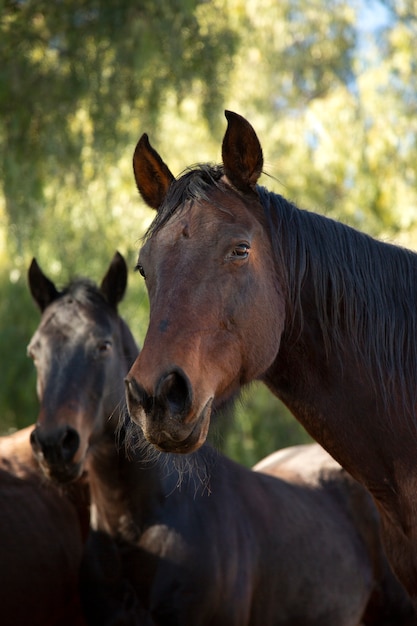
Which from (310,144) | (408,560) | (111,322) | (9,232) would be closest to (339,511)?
(111,322)

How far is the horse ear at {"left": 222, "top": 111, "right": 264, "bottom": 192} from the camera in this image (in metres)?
2.90

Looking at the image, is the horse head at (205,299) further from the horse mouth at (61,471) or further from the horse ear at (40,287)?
the horse ear at (40,287)

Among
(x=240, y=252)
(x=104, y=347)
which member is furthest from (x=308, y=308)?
(x=104, y=347)

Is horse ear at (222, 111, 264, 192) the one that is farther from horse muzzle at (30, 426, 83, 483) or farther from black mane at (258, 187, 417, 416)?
horse muzzle at (30, 426, 83, 483)

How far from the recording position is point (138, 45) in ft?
24.0

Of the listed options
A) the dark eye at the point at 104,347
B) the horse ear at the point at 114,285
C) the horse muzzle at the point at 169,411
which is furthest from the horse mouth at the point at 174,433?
the horse ear at the point at 114,285

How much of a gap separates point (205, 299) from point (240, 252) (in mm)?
216

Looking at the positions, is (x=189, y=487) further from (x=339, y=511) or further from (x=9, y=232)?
(x=9, y=232)

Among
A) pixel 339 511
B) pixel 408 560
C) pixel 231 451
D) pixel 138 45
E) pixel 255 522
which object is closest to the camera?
pixel 408 560

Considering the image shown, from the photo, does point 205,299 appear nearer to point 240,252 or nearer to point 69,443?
point 240,252

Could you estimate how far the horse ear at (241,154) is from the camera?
9.50ft

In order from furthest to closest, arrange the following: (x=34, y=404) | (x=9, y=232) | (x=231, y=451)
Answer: (x=231, y=451) < (x=34, y=404) < (x=9, y=232)

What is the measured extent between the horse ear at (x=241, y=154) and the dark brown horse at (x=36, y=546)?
2938 millimetres

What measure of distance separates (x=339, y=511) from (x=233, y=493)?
1315mm
